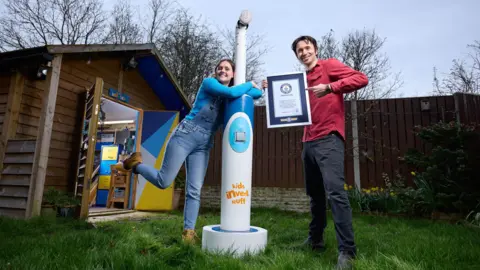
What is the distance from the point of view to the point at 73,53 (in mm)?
4930

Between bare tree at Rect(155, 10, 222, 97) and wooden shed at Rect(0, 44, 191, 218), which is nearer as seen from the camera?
wooden shed at Rect(0, 44, 191, 218)

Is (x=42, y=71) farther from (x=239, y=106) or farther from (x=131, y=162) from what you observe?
(x=239, y=106)

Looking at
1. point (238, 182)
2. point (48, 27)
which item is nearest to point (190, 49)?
point (48, 27)

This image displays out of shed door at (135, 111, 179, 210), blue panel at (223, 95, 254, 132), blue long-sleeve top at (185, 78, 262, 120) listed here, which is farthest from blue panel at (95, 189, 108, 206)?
blue panel at (223, 95, 254, 132)

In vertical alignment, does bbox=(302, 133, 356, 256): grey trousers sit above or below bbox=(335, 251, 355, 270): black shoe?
above

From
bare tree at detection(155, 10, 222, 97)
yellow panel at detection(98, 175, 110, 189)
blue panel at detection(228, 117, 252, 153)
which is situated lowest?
yellow panel at detection(98, 175, 110, 189)

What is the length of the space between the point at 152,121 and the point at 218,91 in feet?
16.0

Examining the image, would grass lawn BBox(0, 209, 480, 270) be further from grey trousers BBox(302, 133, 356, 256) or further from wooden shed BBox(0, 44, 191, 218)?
wooden shed BBox(0, 44, 191, 218)

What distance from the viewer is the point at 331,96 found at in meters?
2.16

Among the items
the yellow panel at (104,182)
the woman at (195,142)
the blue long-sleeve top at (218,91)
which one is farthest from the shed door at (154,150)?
the blue long-sleeve top at (218,91)

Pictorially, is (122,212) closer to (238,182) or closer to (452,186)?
(238,182)

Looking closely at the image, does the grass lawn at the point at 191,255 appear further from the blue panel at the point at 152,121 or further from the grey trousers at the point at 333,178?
the blue panel at the point at 152,121

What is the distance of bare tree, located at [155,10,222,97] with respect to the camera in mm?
11055

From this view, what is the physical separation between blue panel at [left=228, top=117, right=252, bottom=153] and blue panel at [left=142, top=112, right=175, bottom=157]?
480 cm
